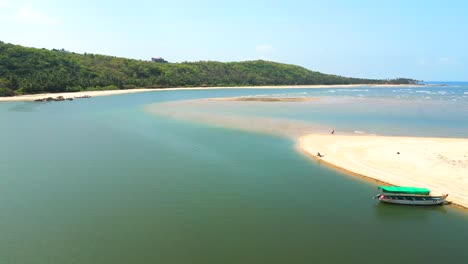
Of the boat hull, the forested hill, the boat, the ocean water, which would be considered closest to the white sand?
the boat hull

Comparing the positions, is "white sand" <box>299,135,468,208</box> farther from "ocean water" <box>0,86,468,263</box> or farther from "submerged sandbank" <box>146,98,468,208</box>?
"ocean water" <box>0,86,468,263</box>

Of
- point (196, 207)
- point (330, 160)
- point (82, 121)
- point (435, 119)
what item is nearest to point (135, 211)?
point (196, 207)

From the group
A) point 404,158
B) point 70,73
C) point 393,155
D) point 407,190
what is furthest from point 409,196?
point 70,73

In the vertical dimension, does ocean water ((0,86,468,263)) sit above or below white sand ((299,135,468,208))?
below

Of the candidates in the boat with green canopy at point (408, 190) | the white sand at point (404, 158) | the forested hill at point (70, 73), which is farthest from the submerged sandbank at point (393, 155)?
the forested hill at point (70, 73)

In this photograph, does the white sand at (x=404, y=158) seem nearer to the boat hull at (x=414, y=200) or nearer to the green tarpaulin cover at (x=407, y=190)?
the boat hull at (x=414, y=200)

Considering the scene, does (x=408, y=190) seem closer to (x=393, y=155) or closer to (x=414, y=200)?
(x=414, y=200)
